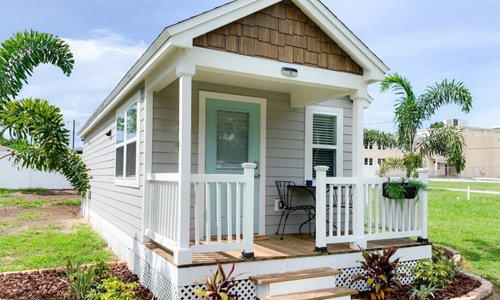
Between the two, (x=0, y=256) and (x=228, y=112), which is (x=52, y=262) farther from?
(x=228, y=112)

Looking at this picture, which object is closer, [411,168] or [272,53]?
[272,53]

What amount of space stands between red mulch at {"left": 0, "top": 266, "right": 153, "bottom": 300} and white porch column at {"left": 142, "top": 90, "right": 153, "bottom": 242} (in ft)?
2.31

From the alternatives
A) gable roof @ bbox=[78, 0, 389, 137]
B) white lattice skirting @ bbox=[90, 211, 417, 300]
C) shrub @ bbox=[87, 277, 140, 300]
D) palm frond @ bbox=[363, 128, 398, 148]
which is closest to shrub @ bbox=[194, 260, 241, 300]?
white lattice skirting @ bbox=[90, 211, 417, 300]

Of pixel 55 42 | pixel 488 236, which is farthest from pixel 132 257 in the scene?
pixel 488 236

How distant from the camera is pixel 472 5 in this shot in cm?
1023

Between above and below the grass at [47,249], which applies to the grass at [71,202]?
above

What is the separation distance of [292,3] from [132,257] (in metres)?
3.83

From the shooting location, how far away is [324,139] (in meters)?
6.14

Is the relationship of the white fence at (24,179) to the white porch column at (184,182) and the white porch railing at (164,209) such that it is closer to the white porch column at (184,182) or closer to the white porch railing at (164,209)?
the white porch railing at (164,209)

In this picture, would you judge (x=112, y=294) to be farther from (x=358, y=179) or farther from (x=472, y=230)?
(x=472, y=230)

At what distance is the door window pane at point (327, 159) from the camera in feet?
19.8

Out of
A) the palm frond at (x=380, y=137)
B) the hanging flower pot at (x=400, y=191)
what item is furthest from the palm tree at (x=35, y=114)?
the palm frond at (x=380, y=137)

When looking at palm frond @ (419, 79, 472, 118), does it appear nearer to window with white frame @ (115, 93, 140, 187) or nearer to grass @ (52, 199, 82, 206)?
window with white frame @ (115, 93, 140, 187)

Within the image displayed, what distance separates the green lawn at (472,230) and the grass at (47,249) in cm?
579
